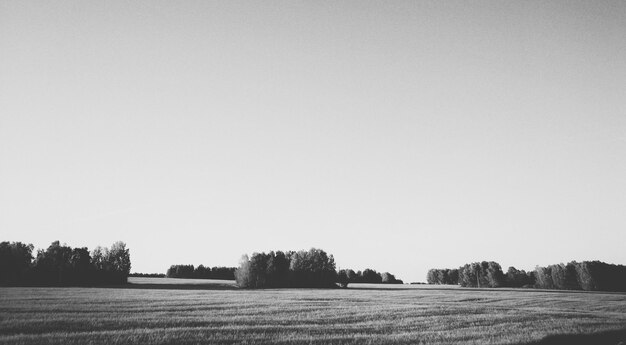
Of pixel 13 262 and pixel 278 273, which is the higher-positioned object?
pixel 13 262

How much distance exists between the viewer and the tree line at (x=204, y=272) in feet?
545

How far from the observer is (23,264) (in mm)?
91750

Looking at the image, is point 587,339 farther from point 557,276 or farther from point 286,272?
point 557,276

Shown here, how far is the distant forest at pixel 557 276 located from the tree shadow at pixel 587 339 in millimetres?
131911

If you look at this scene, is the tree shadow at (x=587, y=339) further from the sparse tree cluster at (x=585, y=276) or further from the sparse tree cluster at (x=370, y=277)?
the sparse tree cluster at (x=370, y=277)

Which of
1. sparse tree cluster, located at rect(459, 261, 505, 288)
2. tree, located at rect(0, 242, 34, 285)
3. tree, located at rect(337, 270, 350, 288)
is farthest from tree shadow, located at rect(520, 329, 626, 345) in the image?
sparse tree cluster, located at rect(459, 261, 505, 288)

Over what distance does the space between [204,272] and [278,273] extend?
246 ft

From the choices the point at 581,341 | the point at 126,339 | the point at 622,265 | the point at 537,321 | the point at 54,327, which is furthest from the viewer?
the point at 622,265

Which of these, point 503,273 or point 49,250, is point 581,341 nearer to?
point 49,250

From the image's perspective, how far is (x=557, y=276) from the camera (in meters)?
131

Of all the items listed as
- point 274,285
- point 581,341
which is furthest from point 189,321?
point 274,285

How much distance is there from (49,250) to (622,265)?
20336 cm

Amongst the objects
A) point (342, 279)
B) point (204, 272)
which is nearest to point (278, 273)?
point (342, 279)

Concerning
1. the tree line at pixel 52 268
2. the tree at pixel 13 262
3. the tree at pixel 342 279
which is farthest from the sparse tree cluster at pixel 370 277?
the tree at pixel 13 262
